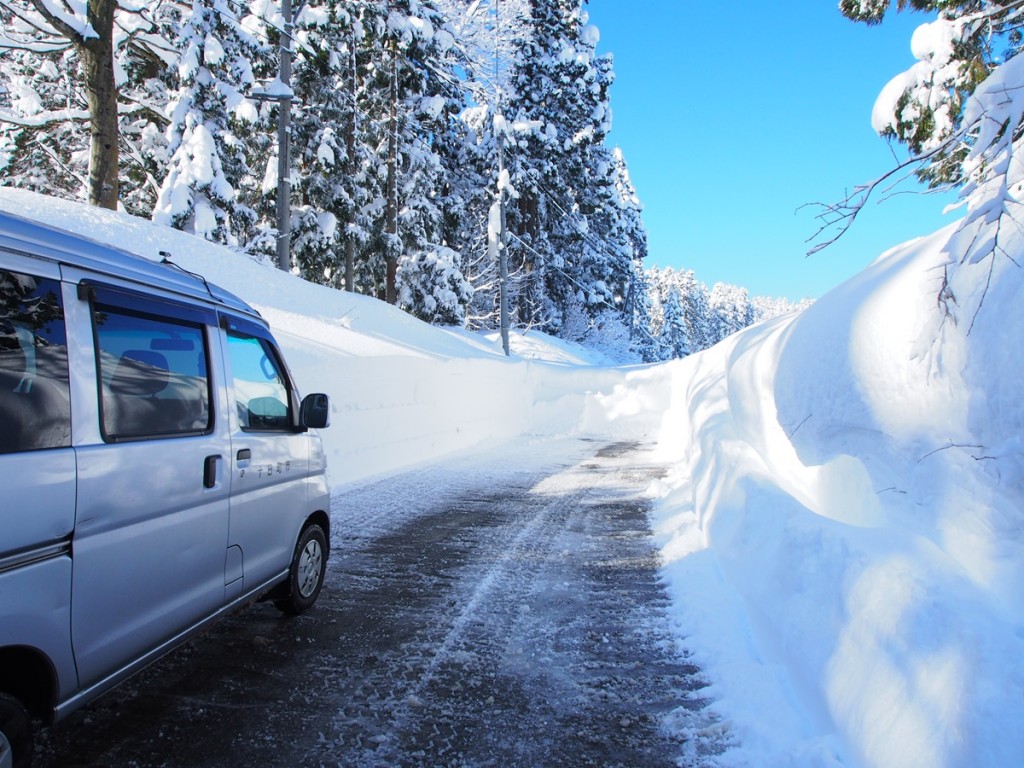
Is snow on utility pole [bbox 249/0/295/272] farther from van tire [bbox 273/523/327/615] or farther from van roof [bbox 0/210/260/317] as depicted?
van roof [bbox 0/210/260/317]

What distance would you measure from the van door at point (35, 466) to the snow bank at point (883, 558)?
2.63 m

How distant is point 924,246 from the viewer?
4.94 meters

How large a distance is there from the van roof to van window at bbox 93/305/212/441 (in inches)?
6.2

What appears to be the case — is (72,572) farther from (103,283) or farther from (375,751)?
(375,751)

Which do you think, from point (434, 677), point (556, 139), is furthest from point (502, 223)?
point (434, 677)

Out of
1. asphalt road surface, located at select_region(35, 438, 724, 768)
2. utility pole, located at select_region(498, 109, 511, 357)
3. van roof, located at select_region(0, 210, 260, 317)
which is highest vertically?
utility pole, located at select_region(498, 109, 511, 357)

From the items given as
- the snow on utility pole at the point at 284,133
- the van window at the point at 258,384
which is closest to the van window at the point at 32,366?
the van window at the point at 258,384

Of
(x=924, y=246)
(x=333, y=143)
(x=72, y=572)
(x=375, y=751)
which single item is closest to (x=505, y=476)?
(x=924, y=246)

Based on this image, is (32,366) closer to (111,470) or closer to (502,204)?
(111,470)

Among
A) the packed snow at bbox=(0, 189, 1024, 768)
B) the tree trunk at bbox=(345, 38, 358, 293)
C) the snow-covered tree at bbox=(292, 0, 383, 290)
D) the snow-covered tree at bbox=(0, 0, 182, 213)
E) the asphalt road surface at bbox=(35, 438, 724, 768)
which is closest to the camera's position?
the packed snow at bbox=(0, 189, 1024, 768)

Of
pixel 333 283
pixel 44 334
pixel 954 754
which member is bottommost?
pixel 954 754

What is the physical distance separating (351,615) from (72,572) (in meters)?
2.31

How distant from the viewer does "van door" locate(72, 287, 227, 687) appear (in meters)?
2.29

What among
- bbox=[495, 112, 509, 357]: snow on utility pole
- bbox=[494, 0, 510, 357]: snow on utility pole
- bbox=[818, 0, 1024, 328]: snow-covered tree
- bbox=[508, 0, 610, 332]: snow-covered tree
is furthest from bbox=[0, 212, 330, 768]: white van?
bbox=[508, 0, 610, 332]: snow-covered tree
